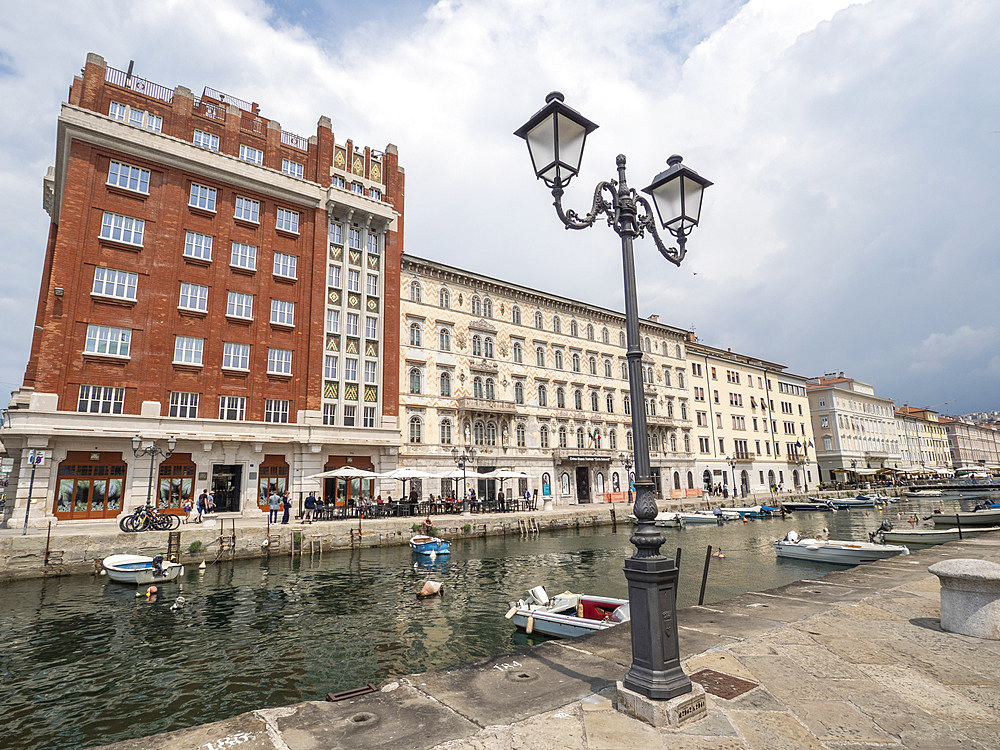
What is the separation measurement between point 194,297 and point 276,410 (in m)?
8.74

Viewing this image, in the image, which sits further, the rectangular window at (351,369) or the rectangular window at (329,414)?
the rectangular window at (351,369)

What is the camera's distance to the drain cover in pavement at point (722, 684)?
5.04 m

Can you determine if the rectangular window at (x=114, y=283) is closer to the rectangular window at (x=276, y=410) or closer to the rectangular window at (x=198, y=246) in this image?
the rectangular window at (x=198, y=246)

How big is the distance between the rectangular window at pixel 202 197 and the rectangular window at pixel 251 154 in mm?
3368

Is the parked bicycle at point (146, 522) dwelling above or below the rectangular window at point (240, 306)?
below

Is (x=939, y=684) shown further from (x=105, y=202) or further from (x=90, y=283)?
(x=105, y=202)

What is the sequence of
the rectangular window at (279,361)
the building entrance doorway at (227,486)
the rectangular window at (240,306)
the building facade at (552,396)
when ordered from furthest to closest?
the building facade at (552,396) < the rectangular window at (279,361) < the rectangular window at (240,306) < the building entrance doorway at (227,486)

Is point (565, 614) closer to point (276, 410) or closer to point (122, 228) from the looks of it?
point (276, 410)

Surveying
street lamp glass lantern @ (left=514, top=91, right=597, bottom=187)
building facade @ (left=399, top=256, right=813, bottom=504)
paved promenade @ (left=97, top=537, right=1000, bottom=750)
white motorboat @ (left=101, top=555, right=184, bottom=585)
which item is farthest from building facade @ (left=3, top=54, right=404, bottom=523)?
street lamp glass lantern @ (left=514, top=91, right=597, bottom=187)

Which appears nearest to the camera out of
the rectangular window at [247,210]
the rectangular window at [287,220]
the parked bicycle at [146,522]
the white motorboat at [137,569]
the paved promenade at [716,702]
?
the paved promenade at [716,702]

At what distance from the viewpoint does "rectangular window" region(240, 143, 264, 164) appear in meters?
34.8

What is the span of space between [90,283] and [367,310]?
1628 cm

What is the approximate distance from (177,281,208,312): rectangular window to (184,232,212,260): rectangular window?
1949mm

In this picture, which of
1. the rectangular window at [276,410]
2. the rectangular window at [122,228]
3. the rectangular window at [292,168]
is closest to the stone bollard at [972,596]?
the rectangular window at [276,410]
